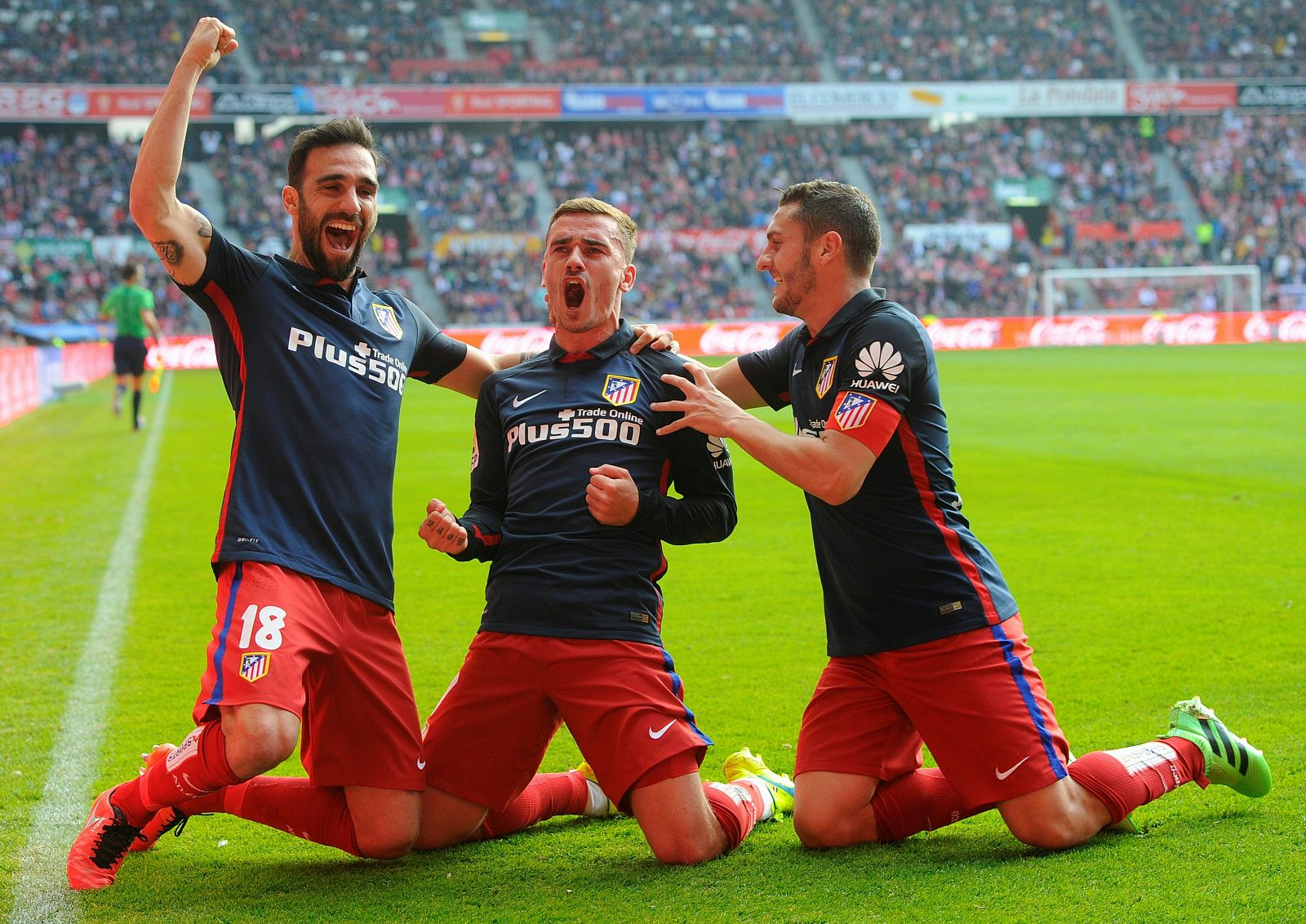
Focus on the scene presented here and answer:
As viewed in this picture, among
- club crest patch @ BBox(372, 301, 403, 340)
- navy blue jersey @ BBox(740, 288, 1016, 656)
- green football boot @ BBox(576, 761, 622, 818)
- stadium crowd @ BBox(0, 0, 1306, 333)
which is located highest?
stadium crowd @ BBox(0, 0, 1306, 333)

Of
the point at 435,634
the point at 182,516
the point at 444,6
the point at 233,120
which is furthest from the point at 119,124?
the point at 435,634

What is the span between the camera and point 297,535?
3.69 metres

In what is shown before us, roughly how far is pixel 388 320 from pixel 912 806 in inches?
86.6

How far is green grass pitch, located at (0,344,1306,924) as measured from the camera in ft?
11.4

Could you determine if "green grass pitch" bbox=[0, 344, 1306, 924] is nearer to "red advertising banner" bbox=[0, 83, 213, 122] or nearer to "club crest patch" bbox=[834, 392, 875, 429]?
"club crest patch" bbox=[834, 392, 875, 429]

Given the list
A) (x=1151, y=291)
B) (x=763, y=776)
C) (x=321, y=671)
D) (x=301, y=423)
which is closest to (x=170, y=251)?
(x=301, y=423)

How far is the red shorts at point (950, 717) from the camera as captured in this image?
370cm

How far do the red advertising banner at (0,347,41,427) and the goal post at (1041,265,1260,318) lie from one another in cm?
2751

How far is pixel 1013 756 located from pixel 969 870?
0.34 meters

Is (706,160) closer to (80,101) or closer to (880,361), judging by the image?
(80,101)

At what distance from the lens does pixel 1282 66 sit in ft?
157

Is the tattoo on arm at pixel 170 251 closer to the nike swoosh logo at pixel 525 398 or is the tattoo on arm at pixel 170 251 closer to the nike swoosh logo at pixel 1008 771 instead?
the nike swoosh logo at pixel 525 398

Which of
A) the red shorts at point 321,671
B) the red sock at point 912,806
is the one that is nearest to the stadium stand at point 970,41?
the red sock at point 912,806

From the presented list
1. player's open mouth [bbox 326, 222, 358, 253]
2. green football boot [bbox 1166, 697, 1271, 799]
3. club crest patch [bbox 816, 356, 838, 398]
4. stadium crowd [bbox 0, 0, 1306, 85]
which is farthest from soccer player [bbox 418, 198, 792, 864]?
stadium crowd [bbox 0, 0, 1306, 85]
